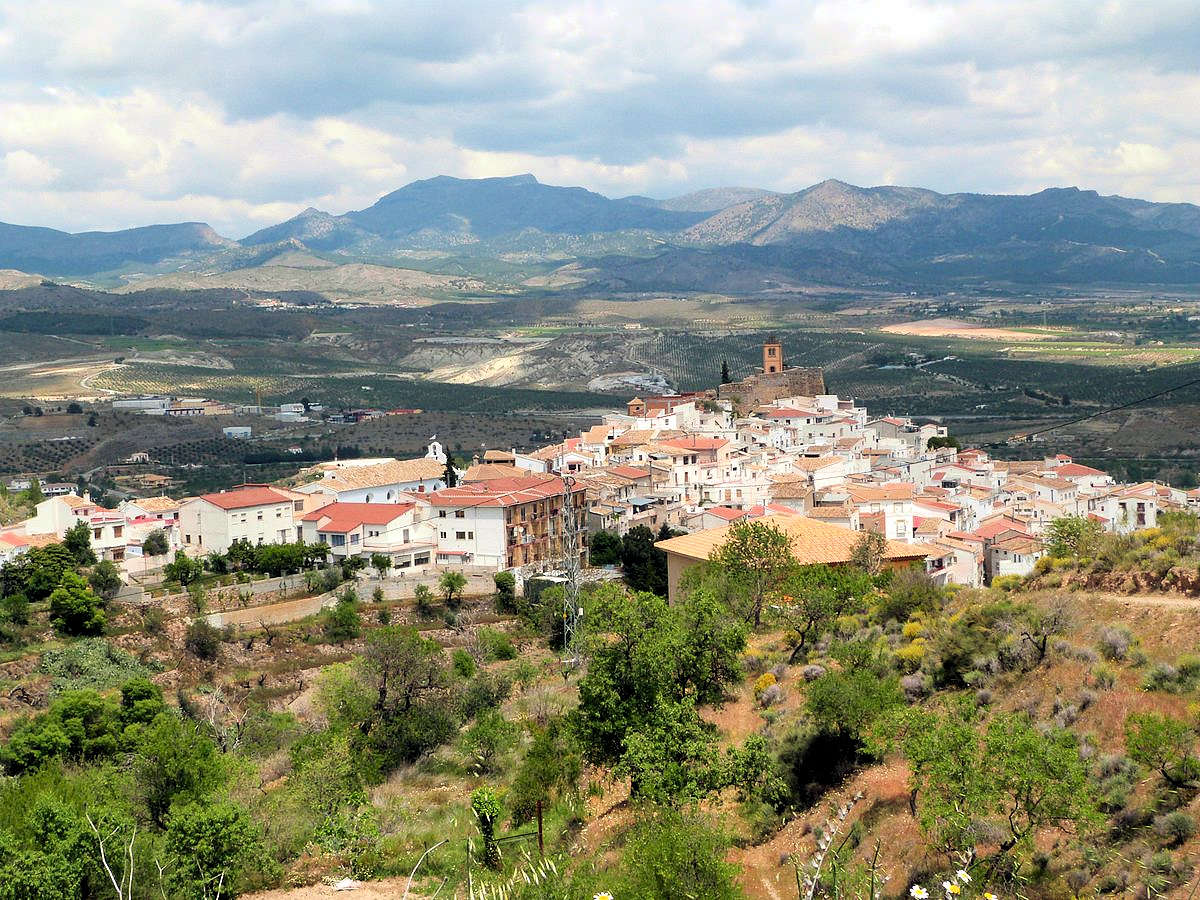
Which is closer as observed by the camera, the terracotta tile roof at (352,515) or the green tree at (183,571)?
the green tree at (183,571)

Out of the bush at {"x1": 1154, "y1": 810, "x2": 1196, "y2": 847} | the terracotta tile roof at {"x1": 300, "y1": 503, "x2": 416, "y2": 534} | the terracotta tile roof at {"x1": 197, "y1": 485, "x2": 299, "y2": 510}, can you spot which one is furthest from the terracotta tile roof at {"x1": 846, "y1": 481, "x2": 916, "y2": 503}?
the bush at {"x1": 1154, "y1": 810, "x2": 1196, "y2": 847}

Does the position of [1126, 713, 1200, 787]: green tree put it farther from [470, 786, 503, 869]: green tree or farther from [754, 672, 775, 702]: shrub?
[754, 672, 775, 702]: shrub

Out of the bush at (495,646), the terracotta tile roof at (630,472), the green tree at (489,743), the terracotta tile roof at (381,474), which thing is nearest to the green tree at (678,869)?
the green tree at (489,743)

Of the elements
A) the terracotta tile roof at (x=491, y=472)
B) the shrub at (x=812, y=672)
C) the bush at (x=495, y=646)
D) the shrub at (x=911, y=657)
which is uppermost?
the shrub at (x=911, y=657)

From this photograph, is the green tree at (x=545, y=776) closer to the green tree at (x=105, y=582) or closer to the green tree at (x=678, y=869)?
the green tree at (x=678, y=869)

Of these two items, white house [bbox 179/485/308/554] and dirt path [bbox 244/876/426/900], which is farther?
white house [bbox 179/485/308/554]

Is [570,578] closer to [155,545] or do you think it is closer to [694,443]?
[155,545]

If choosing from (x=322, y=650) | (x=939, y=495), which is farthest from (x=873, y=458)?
(x=322, y=650)
